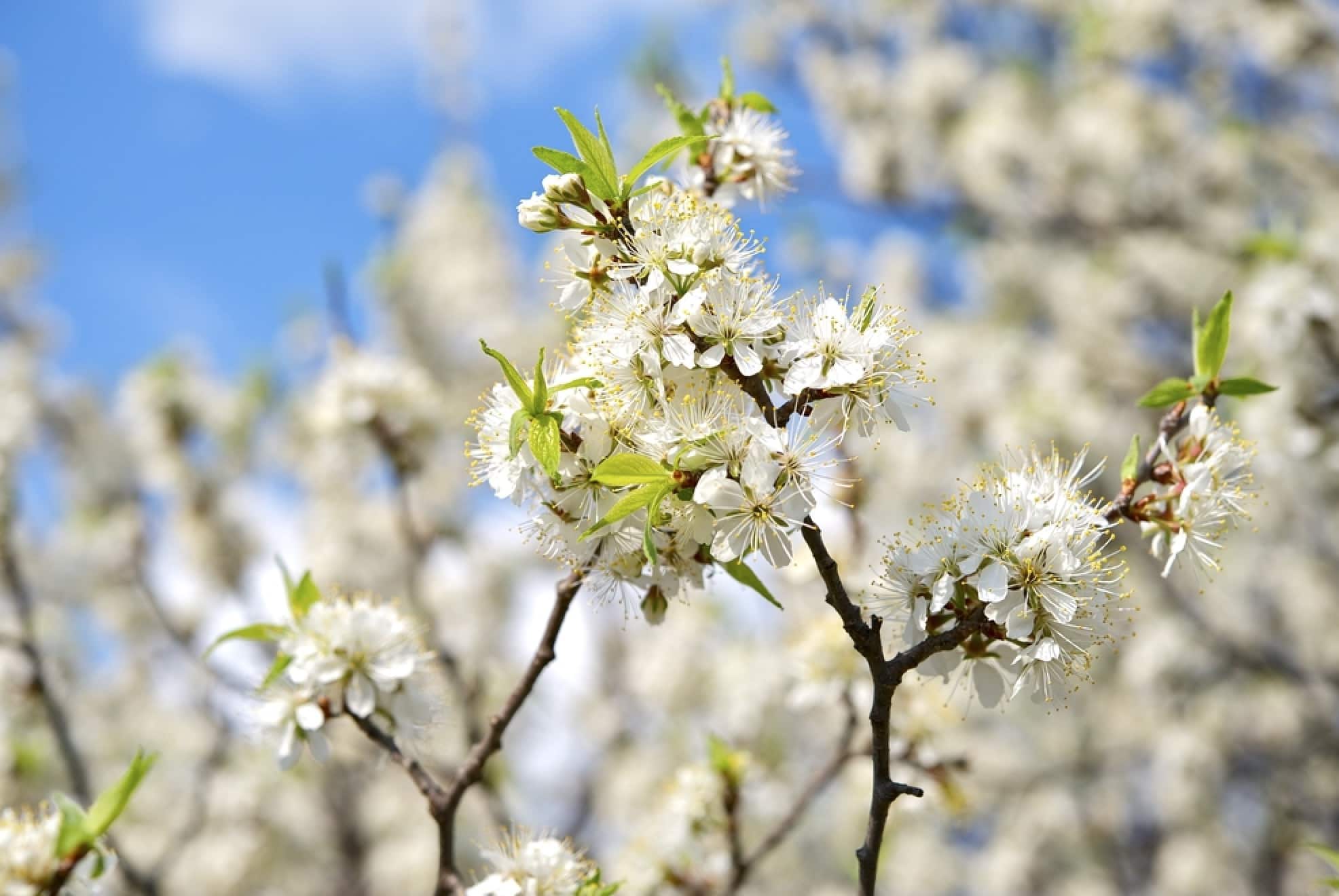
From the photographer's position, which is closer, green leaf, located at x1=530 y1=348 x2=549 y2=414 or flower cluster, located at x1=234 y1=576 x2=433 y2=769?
green leaf, located at x1=530 y1=348 x2=549 y2=414

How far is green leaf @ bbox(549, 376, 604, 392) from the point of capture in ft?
5.19

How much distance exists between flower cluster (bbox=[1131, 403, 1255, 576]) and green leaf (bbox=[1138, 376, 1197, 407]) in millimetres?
44

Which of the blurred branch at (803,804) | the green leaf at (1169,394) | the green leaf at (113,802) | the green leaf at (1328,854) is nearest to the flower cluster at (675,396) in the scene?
the green leaf at (1169,394)

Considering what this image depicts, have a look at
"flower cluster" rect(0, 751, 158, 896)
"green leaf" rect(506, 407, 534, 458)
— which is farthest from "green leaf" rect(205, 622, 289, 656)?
"green leaf" rect(506, 407, 534, 458)

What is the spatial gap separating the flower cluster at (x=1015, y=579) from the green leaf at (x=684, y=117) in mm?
907

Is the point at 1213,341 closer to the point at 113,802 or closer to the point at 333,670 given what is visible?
the point at 333,670

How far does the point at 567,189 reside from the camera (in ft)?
5.49

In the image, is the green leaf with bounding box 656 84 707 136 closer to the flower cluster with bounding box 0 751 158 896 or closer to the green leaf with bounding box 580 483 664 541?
the green leaf with bounding box 580 483 664 541

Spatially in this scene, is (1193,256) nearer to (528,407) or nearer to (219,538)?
(219,538)

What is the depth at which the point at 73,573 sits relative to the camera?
6.36 m

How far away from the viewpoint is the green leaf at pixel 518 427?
61.1 inches

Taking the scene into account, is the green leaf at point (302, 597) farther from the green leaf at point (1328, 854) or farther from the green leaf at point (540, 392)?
the green leaf at point (1328, 854)

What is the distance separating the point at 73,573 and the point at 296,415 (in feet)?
11.8

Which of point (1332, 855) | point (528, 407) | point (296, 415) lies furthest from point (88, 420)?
point (1332, 855)
